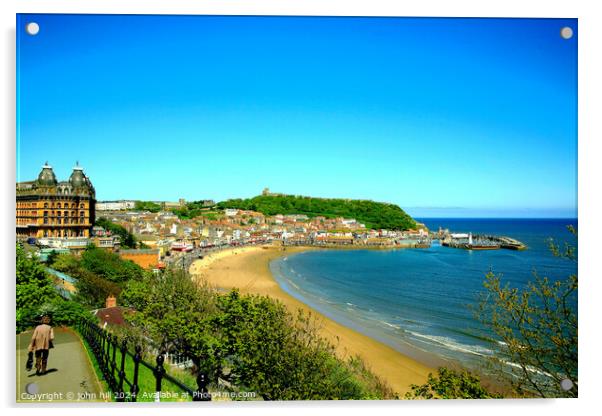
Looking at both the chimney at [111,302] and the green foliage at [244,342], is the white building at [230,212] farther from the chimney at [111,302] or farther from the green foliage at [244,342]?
the chimney at [111,302]

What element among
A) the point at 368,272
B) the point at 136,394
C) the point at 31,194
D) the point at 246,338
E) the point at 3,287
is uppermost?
the point at 31,194

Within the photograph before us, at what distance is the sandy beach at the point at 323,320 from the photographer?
6.83 metres

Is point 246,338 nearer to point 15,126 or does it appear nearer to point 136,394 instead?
point 136,394

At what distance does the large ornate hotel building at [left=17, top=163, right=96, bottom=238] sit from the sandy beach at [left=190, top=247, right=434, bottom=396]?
257 centimetres

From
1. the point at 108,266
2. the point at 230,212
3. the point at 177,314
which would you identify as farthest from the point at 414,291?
the point at 177,314

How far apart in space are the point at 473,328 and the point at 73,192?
24.8ft

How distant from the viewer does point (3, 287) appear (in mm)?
3758

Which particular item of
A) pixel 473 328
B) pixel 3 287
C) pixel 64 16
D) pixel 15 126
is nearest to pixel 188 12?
pixel 64 16

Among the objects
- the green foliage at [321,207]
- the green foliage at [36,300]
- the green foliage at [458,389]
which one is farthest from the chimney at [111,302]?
the green foliage at [458,389]

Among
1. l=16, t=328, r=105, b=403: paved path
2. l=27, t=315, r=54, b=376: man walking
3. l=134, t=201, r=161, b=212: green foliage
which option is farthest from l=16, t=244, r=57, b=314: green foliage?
l=134, t=201, r=161, b=212: green foliage

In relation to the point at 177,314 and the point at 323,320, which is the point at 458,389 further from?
the point at 323,320

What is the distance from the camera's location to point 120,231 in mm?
6430

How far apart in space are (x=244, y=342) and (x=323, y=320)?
548 centimetres

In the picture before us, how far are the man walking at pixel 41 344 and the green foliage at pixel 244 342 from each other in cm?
122
